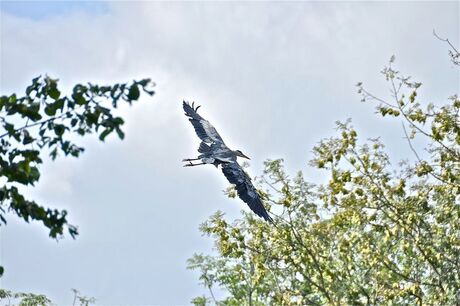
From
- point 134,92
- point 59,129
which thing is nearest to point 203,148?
point 59,129

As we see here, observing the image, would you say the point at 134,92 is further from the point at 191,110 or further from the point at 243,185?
the point at 191,110

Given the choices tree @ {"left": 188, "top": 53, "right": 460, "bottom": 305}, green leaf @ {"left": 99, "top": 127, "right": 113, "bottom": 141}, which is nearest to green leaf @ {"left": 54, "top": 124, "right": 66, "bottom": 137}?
green leaf @ {"left": 99, "top": 127, "right": 113, "bottom": 141}

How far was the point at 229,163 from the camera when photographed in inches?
Answer: 665

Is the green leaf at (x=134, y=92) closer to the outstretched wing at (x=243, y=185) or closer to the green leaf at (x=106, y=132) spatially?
the green leaf at (x=106, y=132)

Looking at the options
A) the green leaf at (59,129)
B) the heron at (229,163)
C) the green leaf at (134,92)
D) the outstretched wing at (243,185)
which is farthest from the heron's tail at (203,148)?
the green leaf at (134,92)

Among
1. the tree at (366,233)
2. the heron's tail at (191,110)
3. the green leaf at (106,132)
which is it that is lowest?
Result: the green leaf at (106,132)

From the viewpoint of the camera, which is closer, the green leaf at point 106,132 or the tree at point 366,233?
the green leaf at point 106,132

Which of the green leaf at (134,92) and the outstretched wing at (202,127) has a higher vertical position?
the outstretched wing at (202,127)

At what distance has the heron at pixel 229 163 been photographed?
16375 millimetres

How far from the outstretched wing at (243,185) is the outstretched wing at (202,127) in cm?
168

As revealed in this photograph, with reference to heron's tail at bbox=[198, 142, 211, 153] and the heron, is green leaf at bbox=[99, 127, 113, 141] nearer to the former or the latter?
the heron

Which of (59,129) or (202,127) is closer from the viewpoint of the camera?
(59,129)

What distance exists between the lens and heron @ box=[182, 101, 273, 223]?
16.4 meters

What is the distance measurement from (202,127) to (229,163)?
2.49 metres
